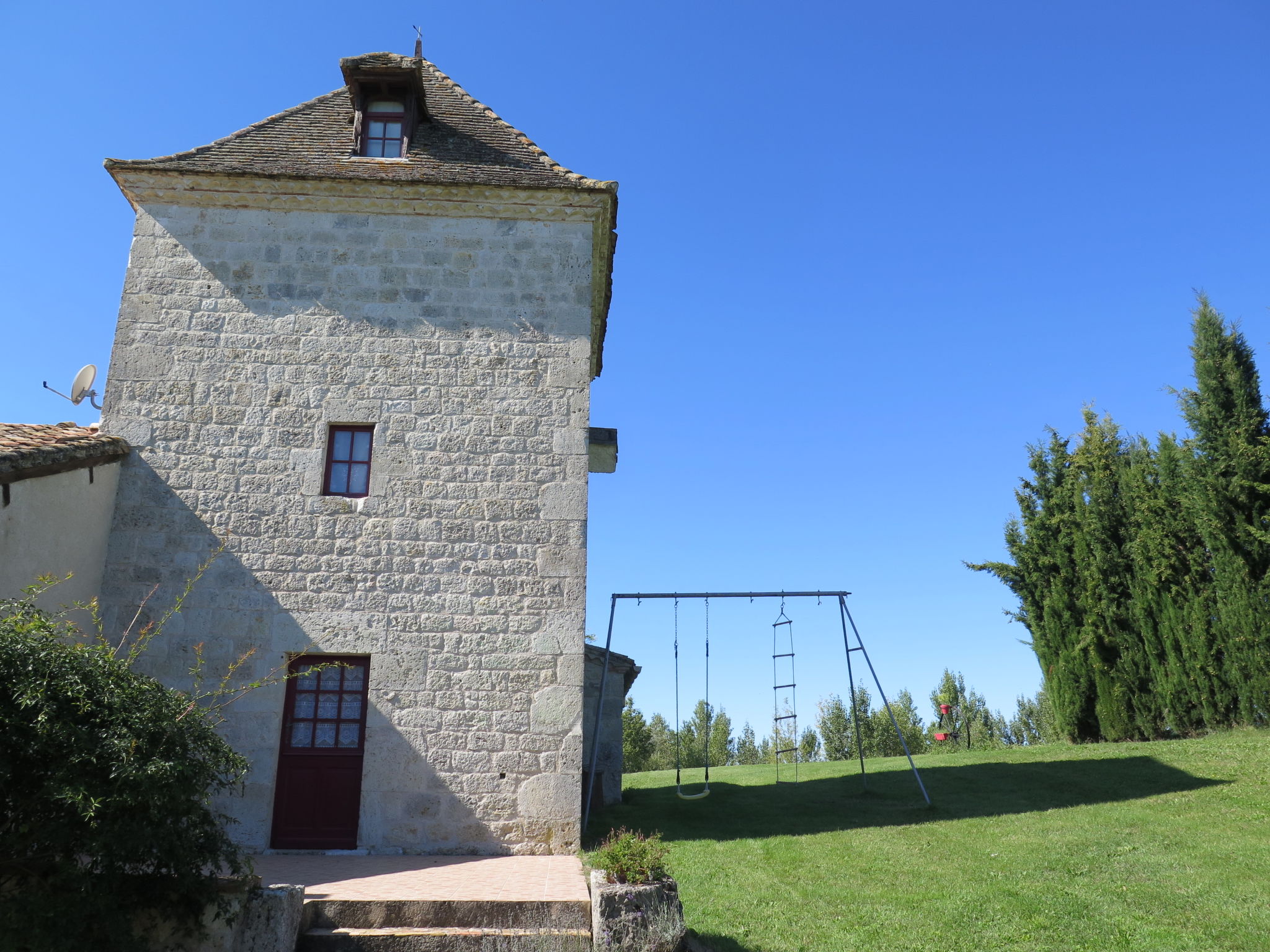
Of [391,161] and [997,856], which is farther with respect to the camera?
[391,161]

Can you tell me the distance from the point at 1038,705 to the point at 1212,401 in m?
15.9

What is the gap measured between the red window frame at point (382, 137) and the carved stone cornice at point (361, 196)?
2.65 ft

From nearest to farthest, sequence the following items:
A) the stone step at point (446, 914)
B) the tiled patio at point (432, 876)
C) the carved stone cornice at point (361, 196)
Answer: the stone step at point (446, 914), the tiled patio at point (432, 876), the carved stone cornice at point (361, 196)

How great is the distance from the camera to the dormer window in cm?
960

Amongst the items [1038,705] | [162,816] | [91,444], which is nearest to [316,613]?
[91,444]

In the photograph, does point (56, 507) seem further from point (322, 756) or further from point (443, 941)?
point (443, 941)

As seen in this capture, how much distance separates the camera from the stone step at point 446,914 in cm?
514

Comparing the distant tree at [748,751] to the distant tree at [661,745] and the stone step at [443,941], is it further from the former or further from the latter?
the stone step at [443,941]

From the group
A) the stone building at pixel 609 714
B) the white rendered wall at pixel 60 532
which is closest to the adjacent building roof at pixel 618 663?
the stone building at pixel 609 714

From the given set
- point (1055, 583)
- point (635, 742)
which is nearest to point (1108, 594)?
point (1055, 583)

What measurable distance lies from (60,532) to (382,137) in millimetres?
5321

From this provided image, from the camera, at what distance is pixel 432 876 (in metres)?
6.32

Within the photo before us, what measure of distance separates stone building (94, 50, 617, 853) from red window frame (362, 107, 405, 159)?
0.09 ft

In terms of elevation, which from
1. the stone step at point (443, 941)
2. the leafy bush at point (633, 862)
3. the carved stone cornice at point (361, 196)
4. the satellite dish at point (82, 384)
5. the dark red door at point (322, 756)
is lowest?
the stone step at point (443, 941)
